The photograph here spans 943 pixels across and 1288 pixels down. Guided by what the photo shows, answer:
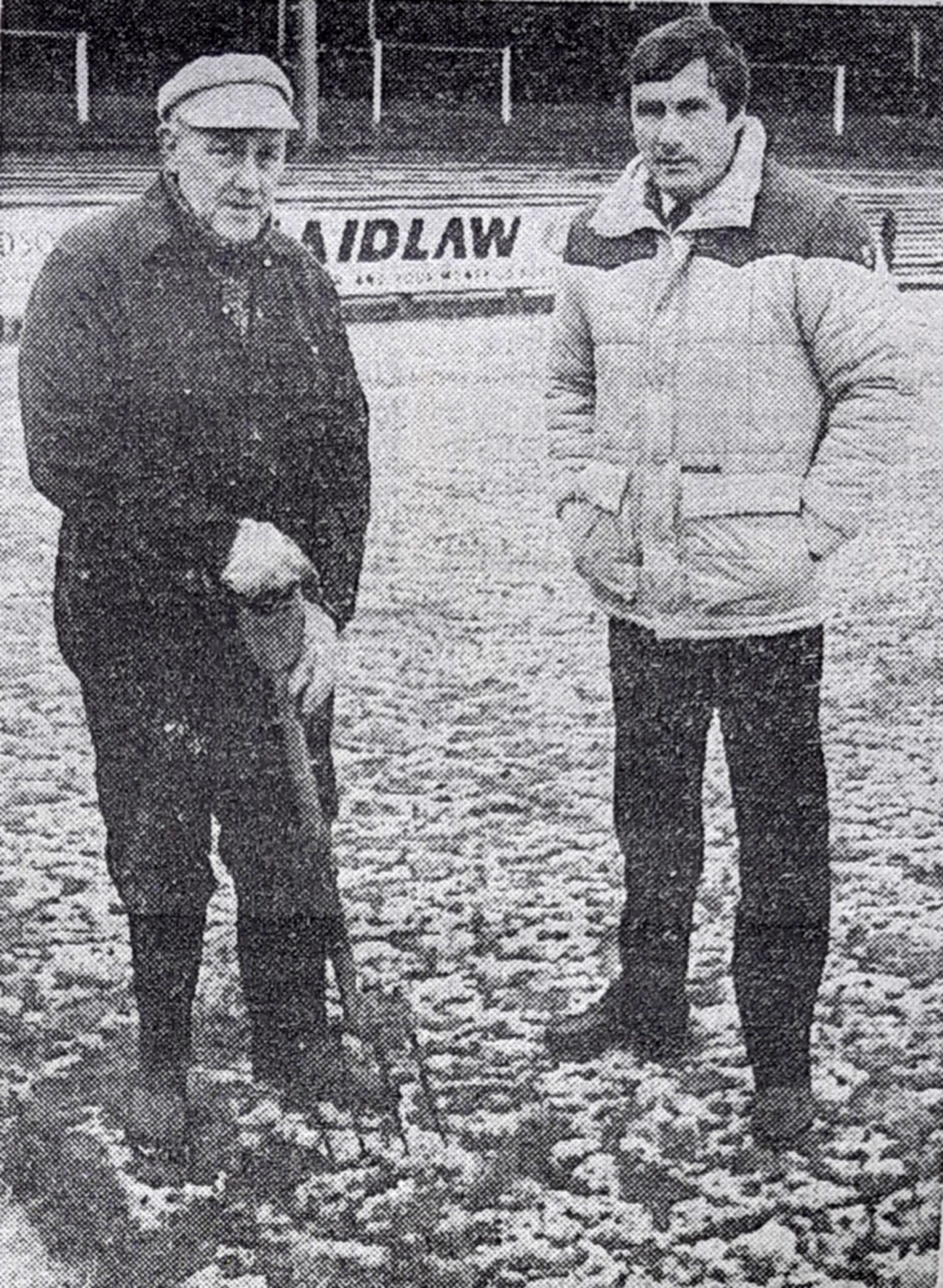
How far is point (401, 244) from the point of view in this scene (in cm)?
158

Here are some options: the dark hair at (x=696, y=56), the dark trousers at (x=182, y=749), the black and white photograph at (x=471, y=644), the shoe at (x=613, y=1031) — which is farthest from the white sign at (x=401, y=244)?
the shoe at (x=613, y=1031)

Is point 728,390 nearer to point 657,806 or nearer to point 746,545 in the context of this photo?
point 746,545

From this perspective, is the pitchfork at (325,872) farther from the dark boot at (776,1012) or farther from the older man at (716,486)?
the dark boot at (776,1012)

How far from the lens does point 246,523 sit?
1493 millimetres

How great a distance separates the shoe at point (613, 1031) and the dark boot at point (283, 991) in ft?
0.73

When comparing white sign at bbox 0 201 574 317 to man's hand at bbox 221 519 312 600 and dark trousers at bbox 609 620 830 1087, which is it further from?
dark trousers at bbox 609 620 830 1087

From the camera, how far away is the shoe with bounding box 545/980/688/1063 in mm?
1682

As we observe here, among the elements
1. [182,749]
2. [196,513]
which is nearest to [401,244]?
[196,513]

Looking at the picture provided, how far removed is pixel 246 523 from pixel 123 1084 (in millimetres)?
535

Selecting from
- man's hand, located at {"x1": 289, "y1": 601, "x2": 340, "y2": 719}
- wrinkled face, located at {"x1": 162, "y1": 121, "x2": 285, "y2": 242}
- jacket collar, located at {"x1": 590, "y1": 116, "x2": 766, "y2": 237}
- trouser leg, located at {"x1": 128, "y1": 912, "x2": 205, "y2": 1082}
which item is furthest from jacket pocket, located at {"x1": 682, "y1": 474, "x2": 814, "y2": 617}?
trouser leg, located at {"x1": 128, "y1": 912, "x2": 205, "y2": 1082}

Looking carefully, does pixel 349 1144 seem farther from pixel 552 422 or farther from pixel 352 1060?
pixel 552 422

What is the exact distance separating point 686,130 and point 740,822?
1.98 feet

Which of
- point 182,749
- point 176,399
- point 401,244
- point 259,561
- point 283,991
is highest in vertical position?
point 401,244

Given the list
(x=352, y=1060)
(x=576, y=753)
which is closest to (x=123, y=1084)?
(x=352, y=1060)
